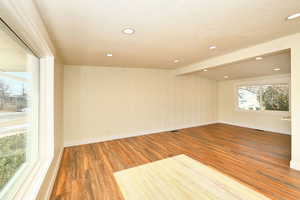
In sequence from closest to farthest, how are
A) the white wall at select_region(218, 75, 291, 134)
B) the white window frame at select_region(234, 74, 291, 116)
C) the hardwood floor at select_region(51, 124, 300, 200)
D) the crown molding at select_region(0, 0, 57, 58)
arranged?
1. the crown molding at select_region(0, 0, 57, 58)
2. the hardwood floor at select_region(51, 124, 300, 200)
3. the white window frame at select_region(234, 74, 291, 116)
4. the white wall at select_region(218, 75, 291, 134)

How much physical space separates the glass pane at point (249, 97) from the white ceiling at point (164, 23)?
3.89 metres

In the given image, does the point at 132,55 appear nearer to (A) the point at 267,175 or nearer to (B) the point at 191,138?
(B) the point at 191,138

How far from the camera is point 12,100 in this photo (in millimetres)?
1356

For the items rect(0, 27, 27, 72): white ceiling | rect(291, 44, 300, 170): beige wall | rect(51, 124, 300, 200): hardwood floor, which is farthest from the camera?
rect(291, 44, 300, 170): beige wall

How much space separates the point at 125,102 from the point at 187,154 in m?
2.51

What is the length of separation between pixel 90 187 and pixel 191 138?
3.25 m

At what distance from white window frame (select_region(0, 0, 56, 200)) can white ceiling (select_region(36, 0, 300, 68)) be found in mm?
309

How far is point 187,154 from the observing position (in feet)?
10.3

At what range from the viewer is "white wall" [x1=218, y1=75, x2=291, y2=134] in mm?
4816

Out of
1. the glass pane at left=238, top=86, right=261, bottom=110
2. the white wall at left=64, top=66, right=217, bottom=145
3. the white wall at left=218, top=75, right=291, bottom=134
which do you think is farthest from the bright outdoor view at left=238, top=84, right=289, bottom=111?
the white wall at left=64, top=66, right=217, bottom=145

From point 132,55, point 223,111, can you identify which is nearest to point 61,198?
point 132,55

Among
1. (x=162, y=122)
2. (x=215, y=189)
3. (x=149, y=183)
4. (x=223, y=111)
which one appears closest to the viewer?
(x=215, y=189)

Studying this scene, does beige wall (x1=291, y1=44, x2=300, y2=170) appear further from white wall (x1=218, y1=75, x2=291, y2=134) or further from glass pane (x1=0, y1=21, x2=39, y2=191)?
glass pane (x1=0, y1=21, x2=39, y2=191)

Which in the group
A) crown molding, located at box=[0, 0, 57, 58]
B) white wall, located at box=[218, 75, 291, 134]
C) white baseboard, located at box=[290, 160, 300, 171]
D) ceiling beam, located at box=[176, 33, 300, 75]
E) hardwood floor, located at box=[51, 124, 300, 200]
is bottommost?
hardwood floor, located at box=[51, 124, 300, 200]
